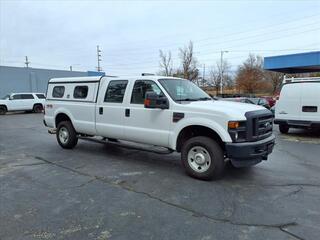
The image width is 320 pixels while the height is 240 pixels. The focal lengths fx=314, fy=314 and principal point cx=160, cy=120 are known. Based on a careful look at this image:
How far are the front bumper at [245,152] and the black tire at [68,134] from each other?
4.90 meters

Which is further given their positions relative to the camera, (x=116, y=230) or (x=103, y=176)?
(x=103, y=176)

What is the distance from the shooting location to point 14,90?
33969 millimetres

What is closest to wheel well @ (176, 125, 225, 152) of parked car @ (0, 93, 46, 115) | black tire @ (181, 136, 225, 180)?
black tire @ (181, 136, 225, 180)

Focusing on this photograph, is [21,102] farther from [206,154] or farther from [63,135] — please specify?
[206,154]

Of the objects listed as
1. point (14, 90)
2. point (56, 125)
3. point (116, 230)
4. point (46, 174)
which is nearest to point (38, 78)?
point (14, 90)

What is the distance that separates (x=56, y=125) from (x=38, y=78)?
29491mm

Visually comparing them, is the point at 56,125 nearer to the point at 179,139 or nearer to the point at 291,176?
the point at 179,139

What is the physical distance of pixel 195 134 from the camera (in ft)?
21.2

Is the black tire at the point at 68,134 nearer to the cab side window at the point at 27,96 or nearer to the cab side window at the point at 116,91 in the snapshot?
the cab side window at the point at 116,91

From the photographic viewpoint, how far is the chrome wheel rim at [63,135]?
9.02 m

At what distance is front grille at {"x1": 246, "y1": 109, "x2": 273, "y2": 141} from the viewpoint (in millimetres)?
5723

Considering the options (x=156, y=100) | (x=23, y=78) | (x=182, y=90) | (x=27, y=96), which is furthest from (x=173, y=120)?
(x=23, y=78)

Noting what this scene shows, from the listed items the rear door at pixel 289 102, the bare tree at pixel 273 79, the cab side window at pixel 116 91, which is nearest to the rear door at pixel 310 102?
the rear door at pixel 289 102

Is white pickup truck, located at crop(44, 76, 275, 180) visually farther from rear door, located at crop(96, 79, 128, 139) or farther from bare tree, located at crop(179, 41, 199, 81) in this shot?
bare tree, located at crop(179, 41, 199, 81)
